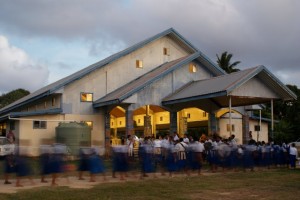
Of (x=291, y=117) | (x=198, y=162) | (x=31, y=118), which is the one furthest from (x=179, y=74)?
(x=291, y=117)

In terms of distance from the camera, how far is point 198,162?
714 inches

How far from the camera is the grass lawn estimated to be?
460 inches

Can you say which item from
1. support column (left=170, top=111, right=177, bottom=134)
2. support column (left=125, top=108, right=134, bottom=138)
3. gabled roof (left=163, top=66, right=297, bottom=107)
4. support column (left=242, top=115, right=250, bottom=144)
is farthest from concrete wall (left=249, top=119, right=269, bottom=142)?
support column (left=125, top=108, right=134, bottom=138)

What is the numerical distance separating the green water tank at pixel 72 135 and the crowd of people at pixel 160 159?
4429 mm

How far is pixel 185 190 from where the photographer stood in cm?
1302

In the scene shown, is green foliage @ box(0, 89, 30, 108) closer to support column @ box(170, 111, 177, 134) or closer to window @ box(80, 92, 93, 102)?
window @ box(80, 92, 93, 102)

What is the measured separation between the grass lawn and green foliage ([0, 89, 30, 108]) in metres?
53.8

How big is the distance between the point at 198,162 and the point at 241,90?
719cm

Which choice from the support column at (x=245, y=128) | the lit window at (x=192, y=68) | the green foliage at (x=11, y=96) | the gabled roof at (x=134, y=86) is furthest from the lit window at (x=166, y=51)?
→ the green foliage at (x=11, y=96)

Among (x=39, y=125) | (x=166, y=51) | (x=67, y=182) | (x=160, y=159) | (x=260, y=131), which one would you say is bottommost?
(x=67, y=182)

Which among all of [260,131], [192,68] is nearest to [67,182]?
[192,68]

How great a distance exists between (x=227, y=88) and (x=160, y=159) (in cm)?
591

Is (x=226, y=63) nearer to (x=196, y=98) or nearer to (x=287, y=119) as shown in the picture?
(x=287, y=119)

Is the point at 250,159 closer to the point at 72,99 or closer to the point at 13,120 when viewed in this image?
the point at 72,99
